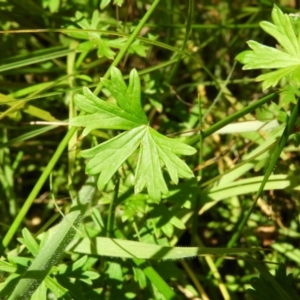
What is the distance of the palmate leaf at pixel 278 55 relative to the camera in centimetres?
136

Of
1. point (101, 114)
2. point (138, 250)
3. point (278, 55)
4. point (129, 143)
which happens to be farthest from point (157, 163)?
point (278, 55)

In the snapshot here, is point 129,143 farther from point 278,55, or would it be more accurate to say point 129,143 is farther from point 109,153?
point 278,55

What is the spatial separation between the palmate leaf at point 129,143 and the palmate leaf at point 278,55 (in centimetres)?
30

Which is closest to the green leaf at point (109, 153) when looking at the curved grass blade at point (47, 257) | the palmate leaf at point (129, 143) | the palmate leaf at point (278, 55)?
the palmate leaf at point (129, 143)

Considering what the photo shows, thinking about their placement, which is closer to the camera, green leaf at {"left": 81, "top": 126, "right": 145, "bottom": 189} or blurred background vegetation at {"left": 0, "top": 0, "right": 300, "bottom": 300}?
green leaf at {"left": 81, "top": 126, "right": 145, "bottom": 189}

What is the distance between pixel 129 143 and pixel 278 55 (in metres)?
0.49

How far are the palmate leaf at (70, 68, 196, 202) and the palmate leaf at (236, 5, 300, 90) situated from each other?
11.8 inches

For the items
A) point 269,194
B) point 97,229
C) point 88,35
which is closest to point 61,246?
point 97,229

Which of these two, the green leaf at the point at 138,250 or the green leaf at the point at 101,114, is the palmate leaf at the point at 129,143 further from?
the green leaf at the point at 138,250

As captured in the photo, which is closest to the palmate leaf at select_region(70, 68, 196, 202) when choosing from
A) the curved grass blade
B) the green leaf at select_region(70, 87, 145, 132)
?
the green leaf at select_region(70, 87, 145, 132)

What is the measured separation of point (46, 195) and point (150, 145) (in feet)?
2.99

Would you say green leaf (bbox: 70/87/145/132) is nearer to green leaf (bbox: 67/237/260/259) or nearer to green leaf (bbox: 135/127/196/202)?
green leaf (bbox: 135/127/196/202)

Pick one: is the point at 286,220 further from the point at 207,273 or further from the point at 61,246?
the point at 61,246

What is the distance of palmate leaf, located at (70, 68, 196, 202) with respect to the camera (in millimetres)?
1393
